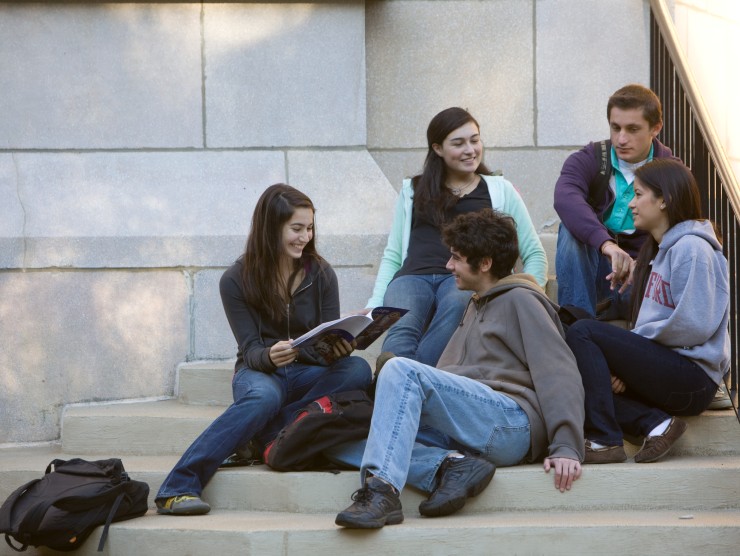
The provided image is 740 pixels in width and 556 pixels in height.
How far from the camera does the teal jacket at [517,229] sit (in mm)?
5852

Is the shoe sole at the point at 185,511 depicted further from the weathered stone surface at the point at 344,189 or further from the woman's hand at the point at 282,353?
the weathered stone surface at the point at 344,189

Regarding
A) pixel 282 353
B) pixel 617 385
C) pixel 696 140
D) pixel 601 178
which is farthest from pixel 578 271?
pixel 282 353

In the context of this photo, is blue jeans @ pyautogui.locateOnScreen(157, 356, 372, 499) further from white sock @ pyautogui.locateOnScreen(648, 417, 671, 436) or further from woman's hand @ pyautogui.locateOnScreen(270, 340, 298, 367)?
white sock @ pyautogui.locateOnScreen(648, 417, 671, 436)

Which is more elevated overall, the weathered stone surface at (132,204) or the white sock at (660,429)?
the weathered stone surface at (132,204)

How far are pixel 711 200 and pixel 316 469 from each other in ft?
8.30

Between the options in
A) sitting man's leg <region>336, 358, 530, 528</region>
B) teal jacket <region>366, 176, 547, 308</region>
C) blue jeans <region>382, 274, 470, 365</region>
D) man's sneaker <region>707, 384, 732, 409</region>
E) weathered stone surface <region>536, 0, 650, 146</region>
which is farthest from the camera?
weathered stone surface <region>536, 0, 650, 146</region>

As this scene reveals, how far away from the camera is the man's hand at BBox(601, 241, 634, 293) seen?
529 centimetres

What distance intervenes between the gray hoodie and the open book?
3.70ft

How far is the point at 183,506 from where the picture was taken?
15.3 ft

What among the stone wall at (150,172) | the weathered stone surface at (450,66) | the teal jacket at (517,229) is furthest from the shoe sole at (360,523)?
the weathered stone surface at (450,66)

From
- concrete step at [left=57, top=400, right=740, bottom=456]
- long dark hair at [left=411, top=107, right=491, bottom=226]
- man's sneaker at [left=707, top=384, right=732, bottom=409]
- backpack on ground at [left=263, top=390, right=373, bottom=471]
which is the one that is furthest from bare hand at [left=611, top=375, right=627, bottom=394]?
concrete step at [left=57, top=400, right=740, bottom=456]

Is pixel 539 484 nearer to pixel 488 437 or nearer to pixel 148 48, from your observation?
pixel 488 437

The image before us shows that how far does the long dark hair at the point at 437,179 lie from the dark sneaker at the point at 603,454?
1.63 meters

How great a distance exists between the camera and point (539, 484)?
4.62 meters
